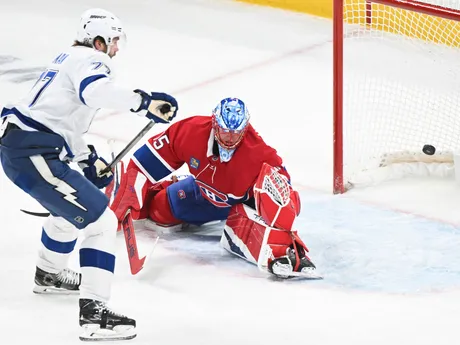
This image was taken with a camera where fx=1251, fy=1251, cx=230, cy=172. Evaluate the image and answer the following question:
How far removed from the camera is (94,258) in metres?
3.99

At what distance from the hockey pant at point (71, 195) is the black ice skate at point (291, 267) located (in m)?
0.75

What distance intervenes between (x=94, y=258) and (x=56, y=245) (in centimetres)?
37

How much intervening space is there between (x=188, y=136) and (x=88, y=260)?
935mm

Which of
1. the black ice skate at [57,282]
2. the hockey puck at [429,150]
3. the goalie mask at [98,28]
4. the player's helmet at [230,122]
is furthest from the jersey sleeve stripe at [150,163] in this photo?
the hockey puck at [429,150]

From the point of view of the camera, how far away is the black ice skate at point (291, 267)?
453 cm

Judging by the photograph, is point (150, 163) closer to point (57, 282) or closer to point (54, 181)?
point (57, 282)

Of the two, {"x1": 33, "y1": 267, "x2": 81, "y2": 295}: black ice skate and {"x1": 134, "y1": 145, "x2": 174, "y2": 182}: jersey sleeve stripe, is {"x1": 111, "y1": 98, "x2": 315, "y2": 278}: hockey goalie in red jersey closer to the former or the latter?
{"x1": 134, "y1": 145, "x2": 174, "y2": 182}: jersey sleeve stripe

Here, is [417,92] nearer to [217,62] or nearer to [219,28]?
[217,62]

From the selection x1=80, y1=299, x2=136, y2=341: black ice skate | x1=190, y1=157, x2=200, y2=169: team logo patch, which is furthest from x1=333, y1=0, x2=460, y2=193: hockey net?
x1=80, y1=299, x2=136, y2=341: black ice skate

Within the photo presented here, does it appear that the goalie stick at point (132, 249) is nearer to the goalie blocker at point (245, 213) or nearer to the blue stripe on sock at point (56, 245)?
the goalie blocker at point (245, 213)

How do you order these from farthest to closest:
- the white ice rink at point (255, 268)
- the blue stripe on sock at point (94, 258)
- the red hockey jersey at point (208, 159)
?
the red hockey jersey at point (208, 159) → the white ice rink at point (255, 268) → the blue stripe on sock at point (94, 258)

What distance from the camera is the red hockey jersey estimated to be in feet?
15.4

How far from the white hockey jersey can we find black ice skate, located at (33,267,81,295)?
0.48 m

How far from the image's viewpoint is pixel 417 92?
19.6ft
